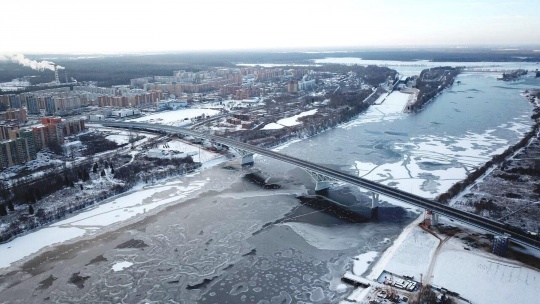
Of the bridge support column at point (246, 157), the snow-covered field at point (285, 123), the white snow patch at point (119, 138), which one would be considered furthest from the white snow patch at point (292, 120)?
the white snow patch at point (119, 138)

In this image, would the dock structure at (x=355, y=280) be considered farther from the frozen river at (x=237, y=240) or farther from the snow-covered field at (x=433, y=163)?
the snow-covered field at (x=433, y=163)

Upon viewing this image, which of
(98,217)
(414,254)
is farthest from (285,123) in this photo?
(414,254)

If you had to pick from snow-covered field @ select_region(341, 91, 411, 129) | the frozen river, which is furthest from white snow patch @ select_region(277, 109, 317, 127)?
the frozen river

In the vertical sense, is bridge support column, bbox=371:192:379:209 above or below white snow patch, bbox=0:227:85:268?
above

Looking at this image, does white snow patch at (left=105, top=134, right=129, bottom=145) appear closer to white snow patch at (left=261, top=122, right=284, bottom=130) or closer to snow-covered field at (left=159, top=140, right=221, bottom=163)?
snow-covered field at (left=159, top=140, right=221, bottom=163)

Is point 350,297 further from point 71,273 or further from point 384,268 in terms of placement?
point 71,273

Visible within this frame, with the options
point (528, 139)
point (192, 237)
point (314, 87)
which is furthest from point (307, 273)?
point (314, 87)

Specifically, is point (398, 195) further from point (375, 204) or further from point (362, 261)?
point (362, 261)
